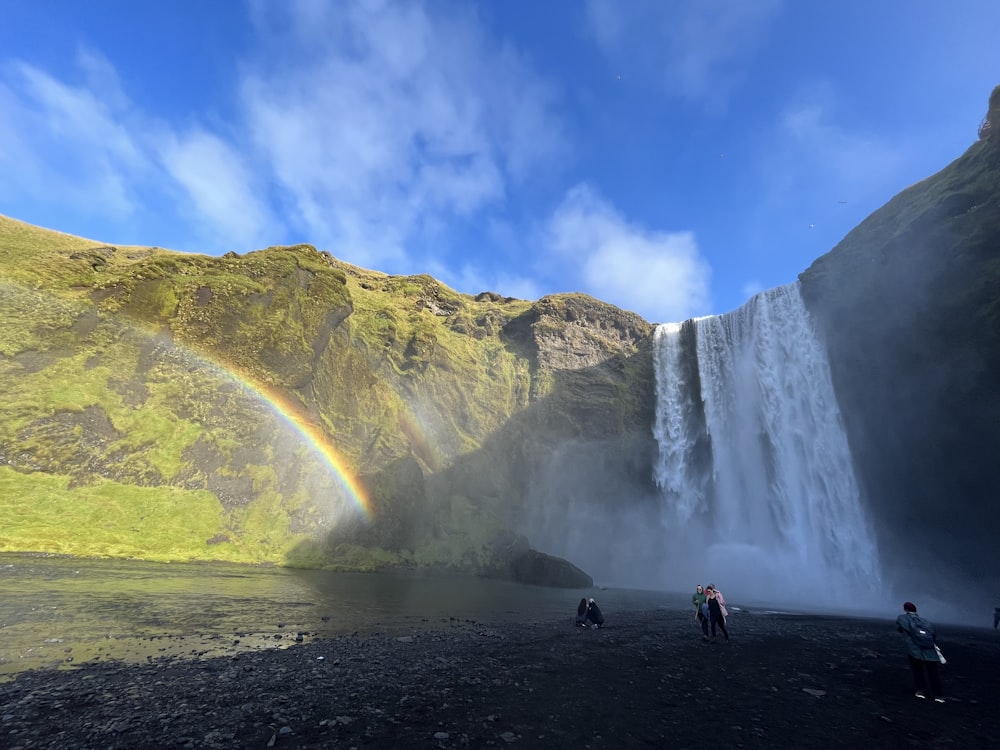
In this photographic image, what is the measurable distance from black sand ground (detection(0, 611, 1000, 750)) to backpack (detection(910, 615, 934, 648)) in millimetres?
1300

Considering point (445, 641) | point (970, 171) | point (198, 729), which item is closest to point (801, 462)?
point (970, 171)

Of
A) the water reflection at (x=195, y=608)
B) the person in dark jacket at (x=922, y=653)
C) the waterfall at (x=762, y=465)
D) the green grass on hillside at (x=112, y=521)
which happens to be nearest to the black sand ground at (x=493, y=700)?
the person in dark jacket at (x=922, y=653)

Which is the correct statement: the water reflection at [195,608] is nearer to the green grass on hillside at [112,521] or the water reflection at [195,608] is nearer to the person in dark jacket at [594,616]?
the person in dark jacket at [594,616]

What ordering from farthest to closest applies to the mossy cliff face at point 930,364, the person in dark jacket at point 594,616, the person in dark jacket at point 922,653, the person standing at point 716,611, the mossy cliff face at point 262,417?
the mossy cliff face at point 930,364 < the mossy cliff face at point 262,417 < the person in dark jacket at point 594,616 < the person standing at point 716,611 < the person in dark jacket at point 922,653

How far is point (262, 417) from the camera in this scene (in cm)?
5244

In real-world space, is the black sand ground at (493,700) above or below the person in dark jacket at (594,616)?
below

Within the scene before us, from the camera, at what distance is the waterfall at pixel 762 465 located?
168ft

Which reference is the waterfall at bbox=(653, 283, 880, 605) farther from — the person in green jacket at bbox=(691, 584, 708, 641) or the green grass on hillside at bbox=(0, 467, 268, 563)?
the green grass on hillside at bbox=(0, 467, 268, 563)

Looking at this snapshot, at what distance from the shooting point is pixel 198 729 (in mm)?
7680

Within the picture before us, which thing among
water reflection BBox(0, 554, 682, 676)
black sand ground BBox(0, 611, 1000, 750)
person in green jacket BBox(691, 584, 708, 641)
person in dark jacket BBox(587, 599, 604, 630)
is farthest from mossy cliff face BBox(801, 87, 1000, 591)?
person in dark jacket BBox(587, 599, 604, 630)

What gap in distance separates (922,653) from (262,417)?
182 feet

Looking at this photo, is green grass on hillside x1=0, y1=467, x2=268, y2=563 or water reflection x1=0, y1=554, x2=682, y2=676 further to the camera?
green grass on hillside x1=0, y1=467, x2=268, y2=563

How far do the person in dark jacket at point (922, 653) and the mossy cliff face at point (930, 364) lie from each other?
42500mm

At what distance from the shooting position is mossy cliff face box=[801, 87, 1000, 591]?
4112 centimetres
